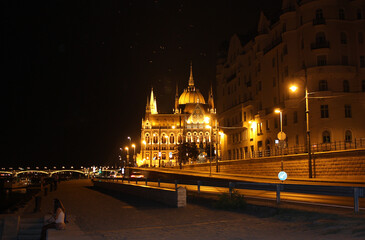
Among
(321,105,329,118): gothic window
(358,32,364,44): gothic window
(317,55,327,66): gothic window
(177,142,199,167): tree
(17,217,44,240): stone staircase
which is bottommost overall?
(17,217,44,240): stone staircase

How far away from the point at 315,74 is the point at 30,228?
37056mm

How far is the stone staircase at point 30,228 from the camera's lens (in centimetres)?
1591

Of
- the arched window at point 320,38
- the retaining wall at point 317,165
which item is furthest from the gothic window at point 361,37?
the retaining wall at point 317,165

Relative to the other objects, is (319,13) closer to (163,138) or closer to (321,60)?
(321,60)

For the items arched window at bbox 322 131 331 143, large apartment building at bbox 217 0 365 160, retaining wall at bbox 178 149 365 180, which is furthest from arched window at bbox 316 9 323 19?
retaining wall at bbox 178 149 365 180

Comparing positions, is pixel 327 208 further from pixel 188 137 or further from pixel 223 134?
Answer: pixel 188 137

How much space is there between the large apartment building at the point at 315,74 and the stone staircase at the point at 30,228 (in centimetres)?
2808

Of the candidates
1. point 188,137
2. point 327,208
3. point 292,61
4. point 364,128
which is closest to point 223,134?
point 292,61

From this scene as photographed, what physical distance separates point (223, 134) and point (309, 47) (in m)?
31.2

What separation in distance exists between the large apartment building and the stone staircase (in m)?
28.1

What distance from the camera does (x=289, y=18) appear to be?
49094mm

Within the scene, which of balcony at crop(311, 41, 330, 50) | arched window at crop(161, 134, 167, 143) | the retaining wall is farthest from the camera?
arched window at crop(161, 134, 167, 143)

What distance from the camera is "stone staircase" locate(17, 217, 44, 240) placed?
15.9 meters

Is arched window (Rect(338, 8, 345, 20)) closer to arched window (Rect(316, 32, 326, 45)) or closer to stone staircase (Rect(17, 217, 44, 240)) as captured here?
arched window (Rect(316, 32, 326, 45))
